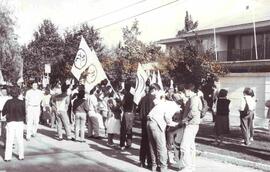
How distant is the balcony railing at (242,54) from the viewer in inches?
1387

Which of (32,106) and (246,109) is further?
(32,106)

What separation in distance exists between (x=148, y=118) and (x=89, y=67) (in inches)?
202

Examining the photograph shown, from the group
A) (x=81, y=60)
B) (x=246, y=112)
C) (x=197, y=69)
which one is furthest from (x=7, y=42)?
(x=246, y=112)

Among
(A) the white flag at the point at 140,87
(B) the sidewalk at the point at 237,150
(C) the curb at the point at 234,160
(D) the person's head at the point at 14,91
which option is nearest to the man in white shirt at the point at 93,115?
(A) the white flag at the point at 140,87

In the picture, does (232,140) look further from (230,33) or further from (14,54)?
(14,54)

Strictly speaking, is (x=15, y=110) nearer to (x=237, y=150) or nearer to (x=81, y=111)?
(x=81, y=111)

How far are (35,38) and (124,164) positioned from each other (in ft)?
111

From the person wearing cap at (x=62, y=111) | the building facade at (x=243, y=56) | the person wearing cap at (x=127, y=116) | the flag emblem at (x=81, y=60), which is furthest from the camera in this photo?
the building facade at (x=243, y=56)

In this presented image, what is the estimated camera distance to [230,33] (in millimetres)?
38062

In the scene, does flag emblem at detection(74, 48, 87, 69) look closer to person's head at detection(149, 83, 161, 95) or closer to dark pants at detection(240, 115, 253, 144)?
person's head at detection(149, 83, 161, 95)

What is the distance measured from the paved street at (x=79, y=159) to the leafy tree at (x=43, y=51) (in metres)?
25.4

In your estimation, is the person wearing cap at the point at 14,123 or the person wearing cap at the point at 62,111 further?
the person wearing cap at the point at 62,111

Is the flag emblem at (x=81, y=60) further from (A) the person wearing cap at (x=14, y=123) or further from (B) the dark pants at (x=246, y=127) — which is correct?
(B) the dark pants at (x=246, y=127)

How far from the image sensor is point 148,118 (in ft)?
34.1
